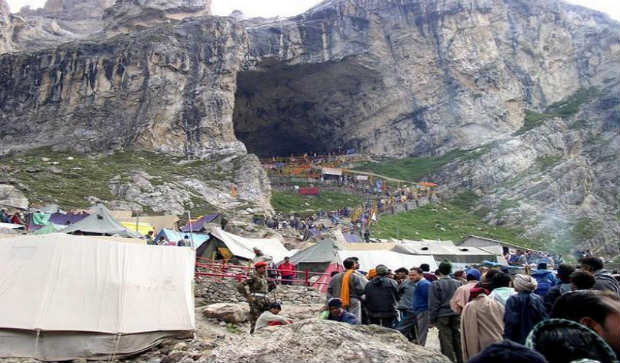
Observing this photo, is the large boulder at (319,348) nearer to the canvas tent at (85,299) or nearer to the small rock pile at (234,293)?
the canvas tent at (85,299)

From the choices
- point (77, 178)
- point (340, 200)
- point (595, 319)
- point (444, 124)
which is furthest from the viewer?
point (444, 124)

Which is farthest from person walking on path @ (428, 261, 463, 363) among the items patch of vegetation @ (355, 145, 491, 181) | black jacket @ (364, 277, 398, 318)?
patch of vegetation @ (355, 145, 491, 181)

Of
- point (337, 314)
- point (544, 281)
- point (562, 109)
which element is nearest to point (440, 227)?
point (562, 109)

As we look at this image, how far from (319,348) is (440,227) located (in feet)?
123

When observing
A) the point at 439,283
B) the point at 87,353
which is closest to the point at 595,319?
the point at 439,283

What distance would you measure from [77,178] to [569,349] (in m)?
39.1

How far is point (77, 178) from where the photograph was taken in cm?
3809

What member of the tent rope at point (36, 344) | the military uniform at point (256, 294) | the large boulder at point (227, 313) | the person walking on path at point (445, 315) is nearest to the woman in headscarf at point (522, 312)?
the person walking on path at point (445, 315)

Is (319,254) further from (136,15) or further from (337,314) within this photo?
(136,15)

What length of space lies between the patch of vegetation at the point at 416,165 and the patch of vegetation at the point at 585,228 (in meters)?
13.0

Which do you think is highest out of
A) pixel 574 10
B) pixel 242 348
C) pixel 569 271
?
pixel 574 10

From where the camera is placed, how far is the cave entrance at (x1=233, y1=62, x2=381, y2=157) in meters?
58.8

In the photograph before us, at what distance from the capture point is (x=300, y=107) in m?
62.9

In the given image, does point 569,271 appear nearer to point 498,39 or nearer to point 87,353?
point 87,353
